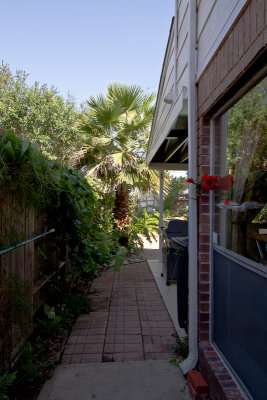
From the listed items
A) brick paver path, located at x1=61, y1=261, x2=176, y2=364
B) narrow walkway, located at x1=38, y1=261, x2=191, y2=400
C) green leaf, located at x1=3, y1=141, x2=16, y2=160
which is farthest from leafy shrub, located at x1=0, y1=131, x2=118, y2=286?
narrow walkway, located at x1=38, y1=261, x2=191, y2=400

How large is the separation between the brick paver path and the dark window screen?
36.8 inches

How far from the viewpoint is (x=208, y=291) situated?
8.30 feet

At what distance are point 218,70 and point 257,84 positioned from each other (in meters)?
0.45

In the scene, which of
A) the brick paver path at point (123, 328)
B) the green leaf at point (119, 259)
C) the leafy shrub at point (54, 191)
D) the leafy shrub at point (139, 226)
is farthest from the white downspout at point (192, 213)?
the leafy shrub at point (139, 226)

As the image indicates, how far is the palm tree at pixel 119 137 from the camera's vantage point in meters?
7.71

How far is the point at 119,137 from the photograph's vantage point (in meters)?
7.99

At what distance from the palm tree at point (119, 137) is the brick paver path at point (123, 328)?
3.29m

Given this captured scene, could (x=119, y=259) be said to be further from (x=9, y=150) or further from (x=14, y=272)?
(x=9, y=150)

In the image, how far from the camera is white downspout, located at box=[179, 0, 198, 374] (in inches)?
102

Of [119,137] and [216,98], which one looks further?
[119,137]

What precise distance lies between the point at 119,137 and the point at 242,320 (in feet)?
21.7

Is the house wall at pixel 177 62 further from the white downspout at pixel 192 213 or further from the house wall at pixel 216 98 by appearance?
the house wall at pixel 216 98

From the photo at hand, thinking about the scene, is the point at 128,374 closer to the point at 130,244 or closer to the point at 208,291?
the point at 208,291

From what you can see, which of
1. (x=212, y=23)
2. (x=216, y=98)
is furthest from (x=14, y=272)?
(x=212, y=23)
